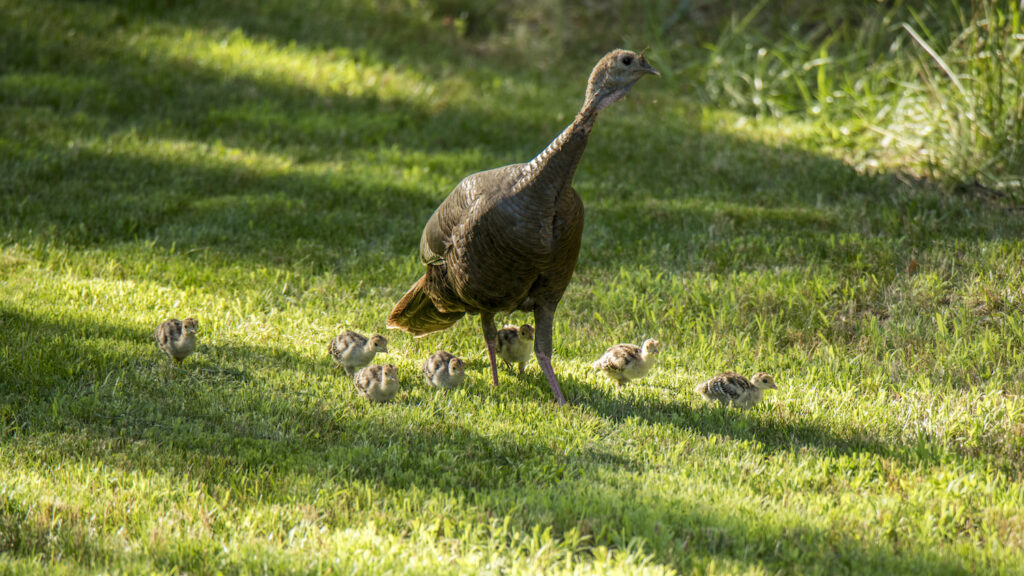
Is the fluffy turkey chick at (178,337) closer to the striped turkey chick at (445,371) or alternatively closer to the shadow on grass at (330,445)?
the shadow on grass at (330,445)

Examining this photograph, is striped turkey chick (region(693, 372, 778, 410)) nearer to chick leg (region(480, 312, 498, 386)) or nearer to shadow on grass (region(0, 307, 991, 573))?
shadow on grass (region(0, 307, 991, 573))

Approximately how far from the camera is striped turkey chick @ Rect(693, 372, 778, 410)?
19.2 feet

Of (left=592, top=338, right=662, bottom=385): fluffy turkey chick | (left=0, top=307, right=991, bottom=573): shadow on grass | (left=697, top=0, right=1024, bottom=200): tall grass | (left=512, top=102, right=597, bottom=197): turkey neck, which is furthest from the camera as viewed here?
(left=697, top=0, right=1024, bottom=200): tall grass

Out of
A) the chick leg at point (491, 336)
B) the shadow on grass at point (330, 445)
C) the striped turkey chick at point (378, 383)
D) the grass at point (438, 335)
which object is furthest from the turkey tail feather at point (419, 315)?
the striped turkey chick at point (378, 383)

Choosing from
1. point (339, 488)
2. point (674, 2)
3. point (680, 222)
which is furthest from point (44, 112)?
point (674, 2)

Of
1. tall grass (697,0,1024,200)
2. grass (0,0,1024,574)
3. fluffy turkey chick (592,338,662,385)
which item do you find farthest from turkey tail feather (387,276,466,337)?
tall grass (697,0,1024,200)

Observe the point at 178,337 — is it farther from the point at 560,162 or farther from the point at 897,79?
the point at 897,79

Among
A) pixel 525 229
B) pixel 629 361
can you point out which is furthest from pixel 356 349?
pixel 629 361

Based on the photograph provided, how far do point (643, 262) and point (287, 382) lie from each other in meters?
3.58

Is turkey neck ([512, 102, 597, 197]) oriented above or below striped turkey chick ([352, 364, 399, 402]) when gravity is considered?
above

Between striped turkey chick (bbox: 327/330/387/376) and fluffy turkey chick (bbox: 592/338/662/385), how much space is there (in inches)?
60.2

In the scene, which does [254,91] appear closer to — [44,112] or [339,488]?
[44,112]

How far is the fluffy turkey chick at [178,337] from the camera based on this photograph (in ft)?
19.9

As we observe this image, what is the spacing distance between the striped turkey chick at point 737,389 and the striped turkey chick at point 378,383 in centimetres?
201
